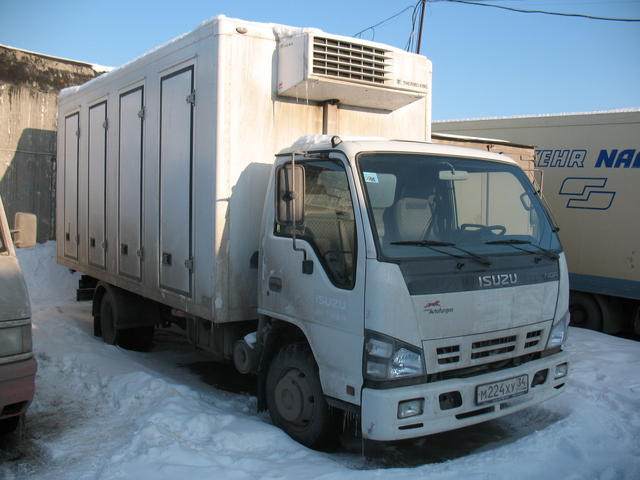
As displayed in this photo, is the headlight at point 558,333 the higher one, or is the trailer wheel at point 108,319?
the headlight at point 558,333

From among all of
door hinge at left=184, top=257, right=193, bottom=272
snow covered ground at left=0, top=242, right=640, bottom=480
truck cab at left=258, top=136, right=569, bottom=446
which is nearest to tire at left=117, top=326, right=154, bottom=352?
snow covered ground at left=0, top=242, right=640, bottom=480

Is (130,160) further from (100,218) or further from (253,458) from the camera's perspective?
(253,458)

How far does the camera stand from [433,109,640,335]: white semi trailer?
28.7ft

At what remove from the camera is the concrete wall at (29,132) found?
39.4ft

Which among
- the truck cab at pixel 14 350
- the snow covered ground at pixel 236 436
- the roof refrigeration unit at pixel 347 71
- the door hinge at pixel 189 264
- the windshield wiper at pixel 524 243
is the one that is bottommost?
the snow covered ground at pixel 236 436

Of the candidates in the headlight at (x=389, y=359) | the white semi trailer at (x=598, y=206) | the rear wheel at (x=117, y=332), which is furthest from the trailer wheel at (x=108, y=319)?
the white semi trailer at (x=598, y=206)

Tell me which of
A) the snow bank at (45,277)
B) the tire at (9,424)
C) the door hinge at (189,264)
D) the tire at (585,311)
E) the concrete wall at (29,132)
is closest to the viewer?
the tire at (9,424)

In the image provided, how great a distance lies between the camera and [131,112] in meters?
6.64

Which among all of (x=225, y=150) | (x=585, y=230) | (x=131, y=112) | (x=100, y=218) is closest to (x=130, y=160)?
(x=131, y=112)

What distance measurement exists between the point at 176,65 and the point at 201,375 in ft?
11.3

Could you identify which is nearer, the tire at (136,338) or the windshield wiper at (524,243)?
the windshield wiper at (524,243)

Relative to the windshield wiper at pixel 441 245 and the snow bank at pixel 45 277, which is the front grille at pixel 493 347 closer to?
the windshield wiper at pixel 441 245

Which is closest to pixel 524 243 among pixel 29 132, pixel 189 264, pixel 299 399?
pixel 299 399

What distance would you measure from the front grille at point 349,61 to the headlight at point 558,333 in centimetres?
261
